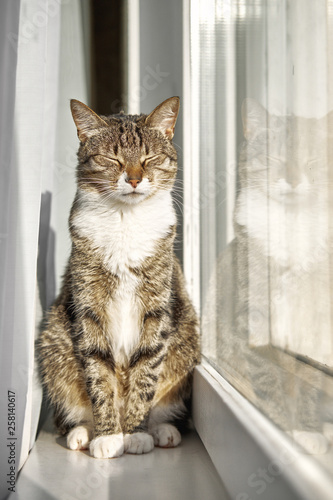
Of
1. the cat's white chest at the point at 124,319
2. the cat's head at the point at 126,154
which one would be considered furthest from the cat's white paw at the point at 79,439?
the cat's head at the point at 126,154

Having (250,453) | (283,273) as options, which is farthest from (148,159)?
(250,453)

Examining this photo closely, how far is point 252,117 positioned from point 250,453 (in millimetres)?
619

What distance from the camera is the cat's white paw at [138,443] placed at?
3.79 feet

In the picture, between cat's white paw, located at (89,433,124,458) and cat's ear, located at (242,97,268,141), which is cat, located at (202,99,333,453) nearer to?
cat's ear, located at (242,97,268,141)

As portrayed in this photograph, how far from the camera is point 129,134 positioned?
1370 mm

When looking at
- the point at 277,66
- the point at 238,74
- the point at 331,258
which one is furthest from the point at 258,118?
the point at 331,258

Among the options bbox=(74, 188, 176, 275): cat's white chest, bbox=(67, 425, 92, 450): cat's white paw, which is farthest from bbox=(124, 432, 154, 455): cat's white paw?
bbox=(74, 188, 176, 275): cat's white chest

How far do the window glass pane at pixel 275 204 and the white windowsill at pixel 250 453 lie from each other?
0.03 meters

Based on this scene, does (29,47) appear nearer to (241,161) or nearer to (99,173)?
(99,173)

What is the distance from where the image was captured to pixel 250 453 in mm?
740

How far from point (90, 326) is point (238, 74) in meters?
0.77

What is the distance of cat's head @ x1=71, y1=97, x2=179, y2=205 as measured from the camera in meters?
1.28

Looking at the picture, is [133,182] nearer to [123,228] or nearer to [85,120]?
[123,228]

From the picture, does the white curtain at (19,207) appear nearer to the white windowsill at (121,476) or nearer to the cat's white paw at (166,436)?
the white windowsill at (121,476)
